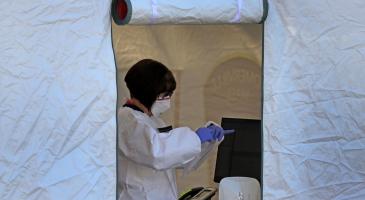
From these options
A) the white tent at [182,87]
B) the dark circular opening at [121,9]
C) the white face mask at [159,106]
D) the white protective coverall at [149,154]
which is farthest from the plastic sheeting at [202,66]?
the dark circular opening at [121,9]

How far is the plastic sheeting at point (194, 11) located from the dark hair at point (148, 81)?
30 centimetres

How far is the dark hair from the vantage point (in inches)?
117

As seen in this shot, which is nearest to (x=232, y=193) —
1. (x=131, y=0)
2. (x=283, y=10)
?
(x=283, y=10)

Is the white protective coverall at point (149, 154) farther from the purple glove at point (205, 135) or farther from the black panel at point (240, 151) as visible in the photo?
the black panel at point (240, 151)

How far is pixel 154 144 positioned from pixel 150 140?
0.02 meters

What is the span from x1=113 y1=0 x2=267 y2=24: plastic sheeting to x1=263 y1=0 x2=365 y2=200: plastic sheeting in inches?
4.3

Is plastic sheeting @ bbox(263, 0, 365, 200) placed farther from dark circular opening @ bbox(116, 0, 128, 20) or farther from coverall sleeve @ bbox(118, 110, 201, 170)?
dark circular opening @ bbox(116, 0, 128, 20)

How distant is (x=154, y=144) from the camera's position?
9.11 feet

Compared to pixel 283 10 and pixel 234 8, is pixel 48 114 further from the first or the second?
pixel 283 10

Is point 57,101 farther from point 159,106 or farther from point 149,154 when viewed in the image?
point 159,106

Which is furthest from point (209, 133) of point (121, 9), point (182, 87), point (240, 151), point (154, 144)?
point (182, 87)

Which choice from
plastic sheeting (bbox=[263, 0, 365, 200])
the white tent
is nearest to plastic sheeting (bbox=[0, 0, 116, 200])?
the white tent

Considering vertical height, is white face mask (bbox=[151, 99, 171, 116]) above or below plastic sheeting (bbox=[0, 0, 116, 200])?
below

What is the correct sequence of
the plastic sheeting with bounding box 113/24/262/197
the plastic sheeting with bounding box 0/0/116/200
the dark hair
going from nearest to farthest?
the plastic sheeting with bounding box 0/0/116/200, the dark hair, the plastic sheeting with bounding box 113/24/262/197
